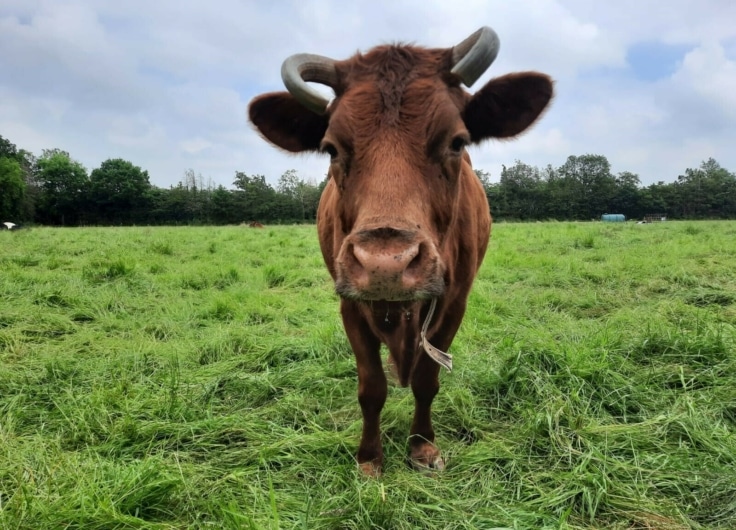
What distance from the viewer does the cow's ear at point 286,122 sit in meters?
2.86

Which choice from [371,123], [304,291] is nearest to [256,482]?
[371,123]

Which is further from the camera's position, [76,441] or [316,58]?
[76,441]

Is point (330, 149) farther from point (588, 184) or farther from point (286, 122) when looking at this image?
point (588, 184)

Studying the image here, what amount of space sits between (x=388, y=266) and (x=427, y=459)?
1622mm

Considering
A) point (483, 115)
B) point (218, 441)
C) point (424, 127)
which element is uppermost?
point (483, 115)

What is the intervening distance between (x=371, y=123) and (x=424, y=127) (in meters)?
0.24

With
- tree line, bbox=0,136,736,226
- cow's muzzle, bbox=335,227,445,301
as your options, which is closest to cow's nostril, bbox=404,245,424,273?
cow's muzzle, bbox=335,227,445,301

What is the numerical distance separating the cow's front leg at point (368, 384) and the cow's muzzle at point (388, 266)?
1.03 m

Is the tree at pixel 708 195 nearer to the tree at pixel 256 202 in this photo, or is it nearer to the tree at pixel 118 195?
the tree at pixel 256 202

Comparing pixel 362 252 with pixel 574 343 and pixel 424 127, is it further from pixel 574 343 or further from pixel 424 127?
pixel 574 343

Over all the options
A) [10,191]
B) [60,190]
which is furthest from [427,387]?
[60,190]

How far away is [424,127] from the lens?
2.17 metres

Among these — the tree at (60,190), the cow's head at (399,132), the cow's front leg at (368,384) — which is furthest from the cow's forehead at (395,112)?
the tree at (60,190)

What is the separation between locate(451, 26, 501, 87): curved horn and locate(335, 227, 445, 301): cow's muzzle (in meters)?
1.08
